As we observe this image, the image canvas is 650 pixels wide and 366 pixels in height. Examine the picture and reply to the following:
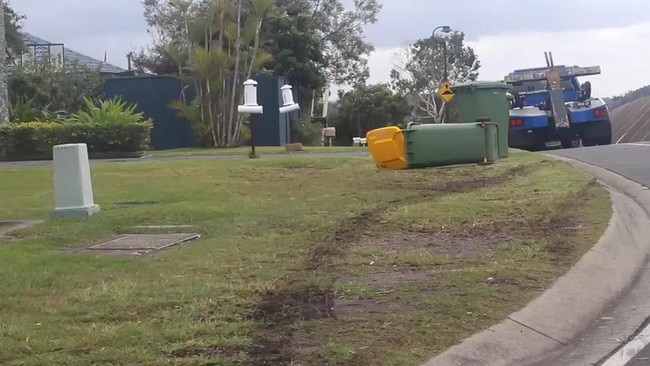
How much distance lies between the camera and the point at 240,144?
3288 cm

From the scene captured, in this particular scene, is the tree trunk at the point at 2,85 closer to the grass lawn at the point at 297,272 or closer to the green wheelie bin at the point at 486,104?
the grass lawn at the point at 297,272

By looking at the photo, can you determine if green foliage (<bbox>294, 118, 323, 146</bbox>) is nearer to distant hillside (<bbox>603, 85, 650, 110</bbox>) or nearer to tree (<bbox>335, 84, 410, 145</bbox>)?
tree (<bbox>335, 84, 410, 145</bbox>)

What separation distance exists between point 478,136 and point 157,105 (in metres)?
24.0

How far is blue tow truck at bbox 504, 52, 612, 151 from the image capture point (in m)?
27.3

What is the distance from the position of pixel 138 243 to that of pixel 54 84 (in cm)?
2894

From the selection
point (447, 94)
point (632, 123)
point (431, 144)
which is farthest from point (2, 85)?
point (632, 123)

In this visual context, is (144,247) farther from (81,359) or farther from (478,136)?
(478,136)

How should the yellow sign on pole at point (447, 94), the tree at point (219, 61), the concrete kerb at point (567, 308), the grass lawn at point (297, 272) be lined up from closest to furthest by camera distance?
the grass lawn at point (297, 272)
the concrete kerb at point (567, 308)
the yellow sign on pole at point (447, 94)
the tree at point (219, 61)

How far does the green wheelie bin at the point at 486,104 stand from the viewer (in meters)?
18.3

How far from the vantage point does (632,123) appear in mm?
45938

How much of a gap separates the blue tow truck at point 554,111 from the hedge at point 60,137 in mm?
11146

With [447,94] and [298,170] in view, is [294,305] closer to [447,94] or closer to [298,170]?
[298,170]

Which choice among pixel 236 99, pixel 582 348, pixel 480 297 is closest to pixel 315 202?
pixel 480 297

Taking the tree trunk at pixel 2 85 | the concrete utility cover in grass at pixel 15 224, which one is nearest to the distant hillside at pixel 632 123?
the tree trunk at pixel 2 85
